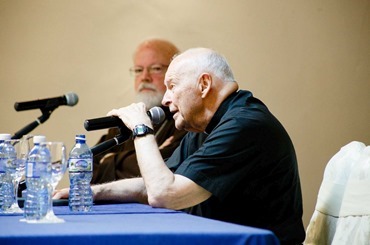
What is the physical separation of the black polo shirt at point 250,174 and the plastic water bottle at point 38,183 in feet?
1.92

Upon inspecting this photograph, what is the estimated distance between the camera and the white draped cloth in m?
2.03

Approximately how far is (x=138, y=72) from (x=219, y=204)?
8.03ft

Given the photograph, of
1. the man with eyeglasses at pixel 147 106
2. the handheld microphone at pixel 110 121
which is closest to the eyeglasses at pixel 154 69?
the man with eyeglasses at pixel 147 106

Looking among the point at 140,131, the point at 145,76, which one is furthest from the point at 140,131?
the point at 145,76

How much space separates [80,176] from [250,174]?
1.72ft

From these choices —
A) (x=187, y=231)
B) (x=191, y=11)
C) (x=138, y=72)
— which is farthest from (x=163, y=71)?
(x=187, y=231)

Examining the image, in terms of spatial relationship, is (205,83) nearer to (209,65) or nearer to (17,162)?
(209,65)

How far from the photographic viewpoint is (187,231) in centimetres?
139

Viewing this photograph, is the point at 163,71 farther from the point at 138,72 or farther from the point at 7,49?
the point at 7,49

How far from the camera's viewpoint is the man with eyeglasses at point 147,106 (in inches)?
163

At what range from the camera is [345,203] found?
2100mm

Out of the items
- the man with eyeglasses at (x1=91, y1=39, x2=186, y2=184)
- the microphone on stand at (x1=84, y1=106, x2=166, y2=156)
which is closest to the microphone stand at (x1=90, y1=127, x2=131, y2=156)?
the microphone on stand at (x1=84, y1=106, x2=166, y2=156)

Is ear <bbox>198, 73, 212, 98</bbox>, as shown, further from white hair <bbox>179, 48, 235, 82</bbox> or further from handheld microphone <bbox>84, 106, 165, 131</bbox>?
handheld microphone <bbox>84, 106, 165, 131</bbox>

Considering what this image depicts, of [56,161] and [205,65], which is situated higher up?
[205,65]
